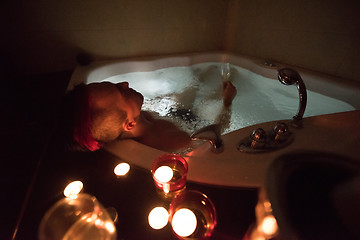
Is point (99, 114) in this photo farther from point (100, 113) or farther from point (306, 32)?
point (306, 32)

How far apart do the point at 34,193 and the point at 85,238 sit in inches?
16.7

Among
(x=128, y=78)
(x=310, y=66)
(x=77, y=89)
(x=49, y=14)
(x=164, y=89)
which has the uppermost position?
(x=49, y=14)

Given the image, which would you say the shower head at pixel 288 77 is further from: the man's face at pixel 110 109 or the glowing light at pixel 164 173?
the man's face at pixel 110 109

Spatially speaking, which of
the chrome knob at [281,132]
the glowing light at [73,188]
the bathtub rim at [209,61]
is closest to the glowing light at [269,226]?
the chrome knob at [281,132]

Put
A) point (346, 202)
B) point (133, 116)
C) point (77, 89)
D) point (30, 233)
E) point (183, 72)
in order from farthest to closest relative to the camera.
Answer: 1. point (183, 72)
2. point (133, 116)
3. point (77, 89)
4. point (30, 233)
5. point (346, 202)

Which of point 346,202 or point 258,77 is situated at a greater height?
point 346,202

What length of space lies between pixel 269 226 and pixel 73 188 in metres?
0.61

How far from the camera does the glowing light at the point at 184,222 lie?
16.4 inches

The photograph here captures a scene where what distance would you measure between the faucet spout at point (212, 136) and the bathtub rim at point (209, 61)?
0.85 m

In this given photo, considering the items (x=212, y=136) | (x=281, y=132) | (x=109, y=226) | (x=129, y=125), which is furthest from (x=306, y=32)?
(x=109, y=226)

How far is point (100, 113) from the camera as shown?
0.78m

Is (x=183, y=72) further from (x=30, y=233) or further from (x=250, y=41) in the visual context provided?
(x=30, y=233)

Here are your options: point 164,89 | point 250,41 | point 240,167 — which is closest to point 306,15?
point 250,41

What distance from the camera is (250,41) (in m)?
1.81
